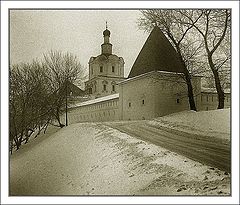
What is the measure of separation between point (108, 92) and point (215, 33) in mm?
820

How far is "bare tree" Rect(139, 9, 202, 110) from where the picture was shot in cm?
222

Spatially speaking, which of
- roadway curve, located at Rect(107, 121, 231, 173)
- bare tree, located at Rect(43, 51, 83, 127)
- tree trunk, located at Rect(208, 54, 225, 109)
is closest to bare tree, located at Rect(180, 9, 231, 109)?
tree trunk, located at Rect(208, 54, 225, 109)

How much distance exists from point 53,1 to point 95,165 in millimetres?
1115

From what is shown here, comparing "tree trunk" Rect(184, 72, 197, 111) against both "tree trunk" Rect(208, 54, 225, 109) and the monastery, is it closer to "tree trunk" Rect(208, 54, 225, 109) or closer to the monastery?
the monastery

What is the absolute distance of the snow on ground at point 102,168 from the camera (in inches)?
78.7

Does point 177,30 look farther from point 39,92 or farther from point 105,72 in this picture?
point 39,92

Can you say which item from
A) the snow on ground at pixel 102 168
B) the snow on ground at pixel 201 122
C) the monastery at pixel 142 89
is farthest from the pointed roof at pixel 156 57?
the snow on ground at pixel 102 168

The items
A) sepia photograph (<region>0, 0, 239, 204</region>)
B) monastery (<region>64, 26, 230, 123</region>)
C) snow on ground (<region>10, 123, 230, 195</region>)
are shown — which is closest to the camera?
snow on ground (<region>10, 123, 230, 195</region>)

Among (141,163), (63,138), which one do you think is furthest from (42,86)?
(141,163)

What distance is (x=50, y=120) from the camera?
2240 mm

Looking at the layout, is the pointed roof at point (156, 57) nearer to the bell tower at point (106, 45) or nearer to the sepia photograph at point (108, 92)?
the sepia photograph at point (108, 92)

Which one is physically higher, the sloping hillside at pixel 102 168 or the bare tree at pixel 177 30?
the bare tree at pixel 177 30

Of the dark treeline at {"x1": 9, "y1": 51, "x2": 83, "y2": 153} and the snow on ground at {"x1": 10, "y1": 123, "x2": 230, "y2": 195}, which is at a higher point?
the dark treeline at {"x1": 9, "y1": 51, "x2": 83, "y2": 153}

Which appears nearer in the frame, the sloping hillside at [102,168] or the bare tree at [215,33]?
the sloping hillside at [102,168]
